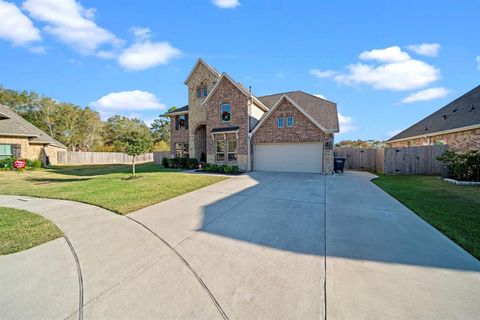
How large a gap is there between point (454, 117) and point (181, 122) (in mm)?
23019

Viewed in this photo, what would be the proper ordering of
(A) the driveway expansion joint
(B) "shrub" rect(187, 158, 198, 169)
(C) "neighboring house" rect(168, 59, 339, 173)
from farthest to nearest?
(B) "shrub" rect(187, 158, 198, 169) < (C) "neighboring house" rect(168, 59, 339, 173) < (A) the driveway expansion joint

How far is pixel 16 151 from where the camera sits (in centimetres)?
1859

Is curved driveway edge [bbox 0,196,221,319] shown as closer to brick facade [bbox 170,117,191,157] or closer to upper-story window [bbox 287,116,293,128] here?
upper-story window [bbox 287,116,293,128]

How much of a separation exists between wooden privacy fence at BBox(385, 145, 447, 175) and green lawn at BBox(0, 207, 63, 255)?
696 inches

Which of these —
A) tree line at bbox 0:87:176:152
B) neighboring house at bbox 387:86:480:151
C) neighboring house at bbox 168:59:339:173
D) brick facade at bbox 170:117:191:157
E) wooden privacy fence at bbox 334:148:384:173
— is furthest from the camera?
tree line at bbox 0:87:176:152

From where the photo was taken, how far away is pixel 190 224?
4.71 metres

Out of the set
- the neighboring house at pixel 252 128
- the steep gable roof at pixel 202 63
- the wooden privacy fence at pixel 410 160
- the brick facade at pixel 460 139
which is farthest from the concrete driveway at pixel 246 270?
the steep gable roof at pixel 202 63

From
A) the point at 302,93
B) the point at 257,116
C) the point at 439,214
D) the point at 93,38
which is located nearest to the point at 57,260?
the point at 439,214

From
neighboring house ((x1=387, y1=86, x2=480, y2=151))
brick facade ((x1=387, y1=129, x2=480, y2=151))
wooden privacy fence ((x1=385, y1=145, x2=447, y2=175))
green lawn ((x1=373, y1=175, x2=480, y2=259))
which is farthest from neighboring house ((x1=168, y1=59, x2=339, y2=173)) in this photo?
brick facade ((x1=387, y1=129, x2=480, y2=151))

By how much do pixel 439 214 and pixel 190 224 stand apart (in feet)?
21.5

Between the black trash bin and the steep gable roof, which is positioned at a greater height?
the steep gable roof

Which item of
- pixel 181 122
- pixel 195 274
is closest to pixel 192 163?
pixel 181 122

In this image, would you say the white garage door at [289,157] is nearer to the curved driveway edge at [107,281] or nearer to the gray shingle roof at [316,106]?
the gray shingle roof at [316,106]

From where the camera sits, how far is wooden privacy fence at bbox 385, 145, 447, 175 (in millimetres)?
12847
